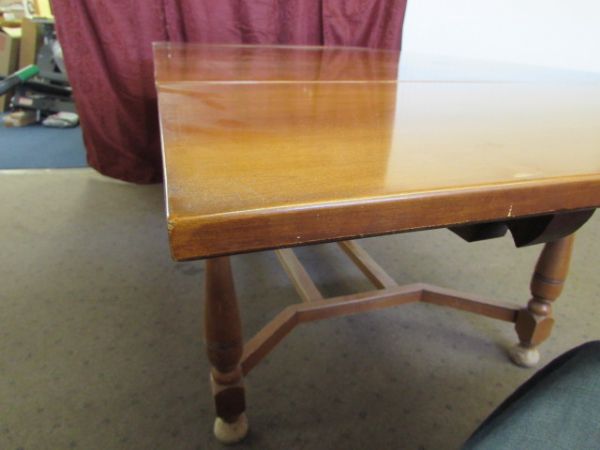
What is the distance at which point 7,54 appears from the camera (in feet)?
11.1

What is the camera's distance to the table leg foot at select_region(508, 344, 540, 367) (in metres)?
1.07

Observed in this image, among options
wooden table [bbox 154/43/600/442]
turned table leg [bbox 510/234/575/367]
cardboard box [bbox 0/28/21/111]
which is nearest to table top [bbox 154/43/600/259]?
wooden table [bbox 154/43/600/442]

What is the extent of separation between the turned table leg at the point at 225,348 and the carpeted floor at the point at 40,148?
2005 mm

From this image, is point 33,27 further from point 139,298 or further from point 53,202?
point 139,298

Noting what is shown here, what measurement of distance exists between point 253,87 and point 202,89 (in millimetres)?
85

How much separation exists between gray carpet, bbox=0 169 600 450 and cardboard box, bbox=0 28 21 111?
2.29 m

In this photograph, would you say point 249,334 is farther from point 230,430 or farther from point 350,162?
point 350,162

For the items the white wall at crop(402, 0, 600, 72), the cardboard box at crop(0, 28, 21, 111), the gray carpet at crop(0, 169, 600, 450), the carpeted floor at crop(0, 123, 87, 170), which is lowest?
the gray carpet at crop(0, 169, 600, 450)

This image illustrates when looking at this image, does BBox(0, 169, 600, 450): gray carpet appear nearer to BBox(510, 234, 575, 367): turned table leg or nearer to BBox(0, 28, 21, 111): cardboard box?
BBox(510, 234, 575, 367): turned table leg

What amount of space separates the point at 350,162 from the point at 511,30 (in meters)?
2.21

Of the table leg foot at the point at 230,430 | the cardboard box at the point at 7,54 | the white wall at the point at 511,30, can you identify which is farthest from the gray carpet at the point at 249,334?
the cardboard box at the point at 7,54

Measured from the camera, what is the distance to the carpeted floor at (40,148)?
2.34 m

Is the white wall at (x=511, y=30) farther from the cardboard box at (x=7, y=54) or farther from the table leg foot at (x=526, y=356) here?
the cardboard box at (x=7, y=54)

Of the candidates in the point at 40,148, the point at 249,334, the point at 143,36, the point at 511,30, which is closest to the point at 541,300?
the point at 249,334
